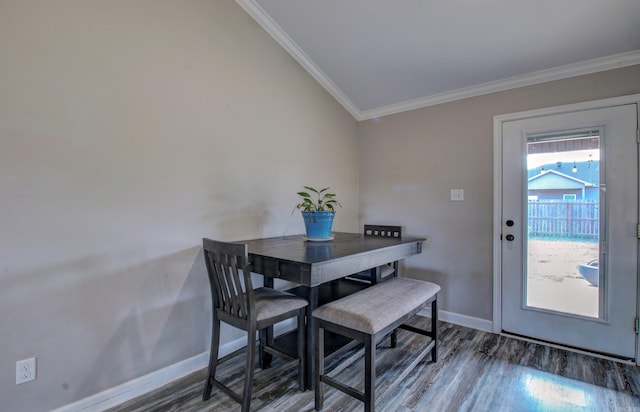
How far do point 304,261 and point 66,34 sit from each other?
67.4 inches

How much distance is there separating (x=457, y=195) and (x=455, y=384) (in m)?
1.67

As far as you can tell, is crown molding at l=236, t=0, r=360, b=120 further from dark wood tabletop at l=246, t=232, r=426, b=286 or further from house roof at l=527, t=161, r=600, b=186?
house roof at l=527, t=161, r=600, b=186

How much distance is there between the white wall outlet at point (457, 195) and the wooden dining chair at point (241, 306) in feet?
6.30

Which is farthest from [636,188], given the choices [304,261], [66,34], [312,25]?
[66,34]

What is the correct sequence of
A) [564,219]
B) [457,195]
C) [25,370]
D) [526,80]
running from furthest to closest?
[457,195] → [526,80] → [564,219] → [25,370]

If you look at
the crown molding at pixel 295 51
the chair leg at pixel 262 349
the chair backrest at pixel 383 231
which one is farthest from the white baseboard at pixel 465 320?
the crown molding at pixel 295 51

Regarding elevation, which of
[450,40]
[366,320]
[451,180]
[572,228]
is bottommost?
[366,320]

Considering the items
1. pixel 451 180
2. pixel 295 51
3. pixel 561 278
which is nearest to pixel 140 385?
pixel 295 51

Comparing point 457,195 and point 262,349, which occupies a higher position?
point 457,195

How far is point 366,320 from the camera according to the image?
5.09ft

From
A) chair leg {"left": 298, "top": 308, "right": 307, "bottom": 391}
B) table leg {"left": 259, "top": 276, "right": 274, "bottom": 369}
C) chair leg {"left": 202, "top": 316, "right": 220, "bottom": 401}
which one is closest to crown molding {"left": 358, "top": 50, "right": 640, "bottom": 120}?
chair leg {"left": 298, "top": 308, "right": 307, "bottom": 391}

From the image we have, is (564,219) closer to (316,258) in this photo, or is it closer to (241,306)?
(316,258)

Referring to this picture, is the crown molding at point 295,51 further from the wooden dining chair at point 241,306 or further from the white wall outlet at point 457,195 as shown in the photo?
the wooden dining chair at point 241,306

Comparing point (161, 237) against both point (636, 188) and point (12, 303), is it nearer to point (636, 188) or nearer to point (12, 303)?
point (12, 303)
